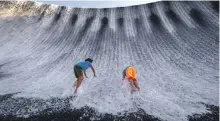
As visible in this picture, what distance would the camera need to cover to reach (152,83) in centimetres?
897

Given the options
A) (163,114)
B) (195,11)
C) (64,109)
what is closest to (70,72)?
(64,109)

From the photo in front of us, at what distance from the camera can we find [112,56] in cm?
1275

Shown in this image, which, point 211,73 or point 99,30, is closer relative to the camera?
point 211,73

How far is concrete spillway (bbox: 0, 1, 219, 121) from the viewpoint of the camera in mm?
7211

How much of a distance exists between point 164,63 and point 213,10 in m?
6.13

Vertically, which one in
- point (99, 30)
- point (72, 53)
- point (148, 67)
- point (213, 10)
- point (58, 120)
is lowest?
point (58, 120)

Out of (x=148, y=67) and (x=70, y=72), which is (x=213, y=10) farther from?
(x=70, y=72)

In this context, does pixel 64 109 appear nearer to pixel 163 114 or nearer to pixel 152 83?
pixel 163 114

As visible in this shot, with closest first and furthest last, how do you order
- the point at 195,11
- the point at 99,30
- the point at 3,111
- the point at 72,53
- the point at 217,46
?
1. the point at 3,111
2. the point at 217,46
3. the point at 72,53
4. the point at 195,11
5. the point at 99,30

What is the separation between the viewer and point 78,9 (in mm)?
19625

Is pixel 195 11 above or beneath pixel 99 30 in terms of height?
above

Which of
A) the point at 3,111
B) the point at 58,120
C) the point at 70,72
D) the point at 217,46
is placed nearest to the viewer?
the point at 58,120

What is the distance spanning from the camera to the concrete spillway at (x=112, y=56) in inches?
284

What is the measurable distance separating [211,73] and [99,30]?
9226 millimetres
